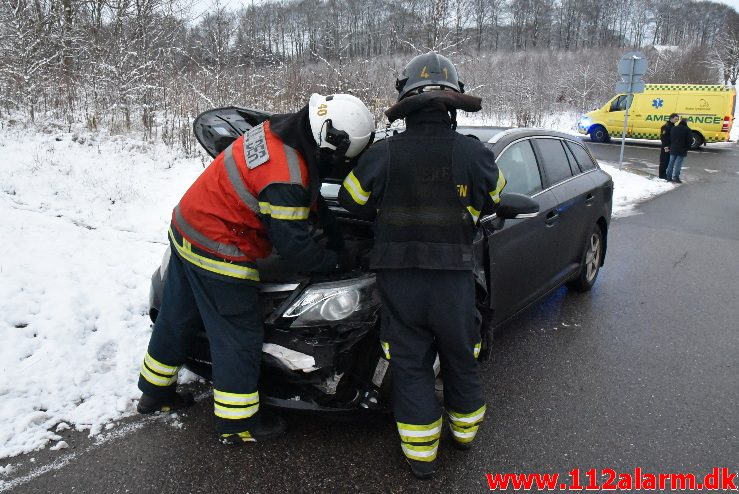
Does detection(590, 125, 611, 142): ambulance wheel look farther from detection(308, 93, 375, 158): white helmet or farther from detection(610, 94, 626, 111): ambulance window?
detection(308, 93, 375, 158): white helmet

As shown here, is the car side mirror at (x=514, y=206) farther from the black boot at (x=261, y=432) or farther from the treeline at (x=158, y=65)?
the treeline at (x=158, y=65)

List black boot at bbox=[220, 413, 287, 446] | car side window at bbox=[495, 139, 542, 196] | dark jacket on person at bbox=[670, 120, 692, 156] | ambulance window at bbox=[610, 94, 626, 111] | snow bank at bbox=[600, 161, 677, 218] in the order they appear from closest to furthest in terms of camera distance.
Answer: black boot at bbox=[220, 413, 287, 446], car side window at bbox=[495, 139, 542, 196], snow bank at bbox=[600, 161, 677, 218], dark jacket on person at bbox=[670, 120, 692, 156], ambulance window at bbox=[610, 94, 626, 111]

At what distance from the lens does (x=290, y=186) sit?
239 cm

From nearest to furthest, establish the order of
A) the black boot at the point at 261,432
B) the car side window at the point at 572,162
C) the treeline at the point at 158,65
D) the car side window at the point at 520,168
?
1. the black boot at the point at 261,432
2. the car side window at the point at 520,168
3. the car side window at the point at 572,162
4. the treeline at the point at 158,65

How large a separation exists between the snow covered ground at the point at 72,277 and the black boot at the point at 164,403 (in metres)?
0.18

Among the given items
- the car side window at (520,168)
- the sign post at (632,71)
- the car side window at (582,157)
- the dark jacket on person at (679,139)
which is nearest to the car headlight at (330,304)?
the car side window at (520,168)

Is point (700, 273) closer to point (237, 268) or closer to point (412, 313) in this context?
point (412, 313)

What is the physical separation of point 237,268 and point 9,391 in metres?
1.70

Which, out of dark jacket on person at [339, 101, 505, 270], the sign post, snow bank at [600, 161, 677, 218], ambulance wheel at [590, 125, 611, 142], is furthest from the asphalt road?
ambulance wheel at [590, 125, 611, 142]

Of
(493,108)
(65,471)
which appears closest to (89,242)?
(65,471)

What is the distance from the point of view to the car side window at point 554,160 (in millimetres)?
4312

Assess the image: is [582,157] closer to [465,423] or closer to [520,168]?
[520,168]

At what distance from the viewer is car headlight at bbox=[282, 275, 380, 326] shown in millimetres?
2584

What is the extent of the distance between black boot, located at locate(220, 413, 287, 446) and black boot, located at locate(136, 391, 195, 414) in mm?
424
